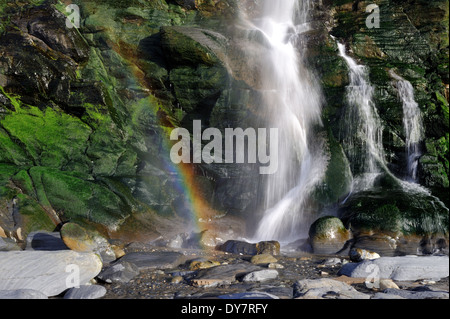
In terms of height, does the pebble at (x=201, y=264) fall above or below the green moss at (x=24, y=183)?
below

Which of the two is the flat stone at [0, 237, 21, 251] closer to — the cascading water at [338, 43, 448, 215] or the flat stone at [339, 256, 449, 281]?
the flat stone at [339, 256, 449, 281]

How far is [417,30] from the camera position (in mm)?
18312

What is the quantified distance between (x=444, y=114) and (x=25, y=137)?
50.1ft

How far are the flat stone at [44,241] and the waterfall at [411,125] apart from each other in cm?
1181

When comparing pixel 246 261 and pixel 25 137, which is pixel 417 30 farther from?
pixel 25 137

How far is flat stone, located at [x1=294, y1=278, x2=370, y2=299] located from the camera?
18.3 ft

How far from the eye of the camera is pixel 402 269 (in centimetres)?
705

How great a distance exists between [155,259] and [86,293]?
111 inches

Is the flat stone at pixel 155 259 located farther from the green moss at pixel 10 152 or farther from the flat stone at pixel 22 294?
the green moss at pixel 10 152

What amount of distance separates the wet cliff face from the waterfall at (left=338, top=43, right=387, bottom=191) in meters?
0.35

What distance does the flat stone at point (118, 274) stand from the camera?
6.85 m

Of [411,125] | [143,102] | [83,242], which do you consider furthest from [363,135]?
[83,242]

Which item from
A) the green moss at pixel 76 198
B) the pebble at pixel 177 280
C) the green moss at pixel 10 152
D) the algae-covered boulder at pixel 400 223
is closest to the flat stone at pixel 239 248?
the algae-covered boulder at pixel 400 223
